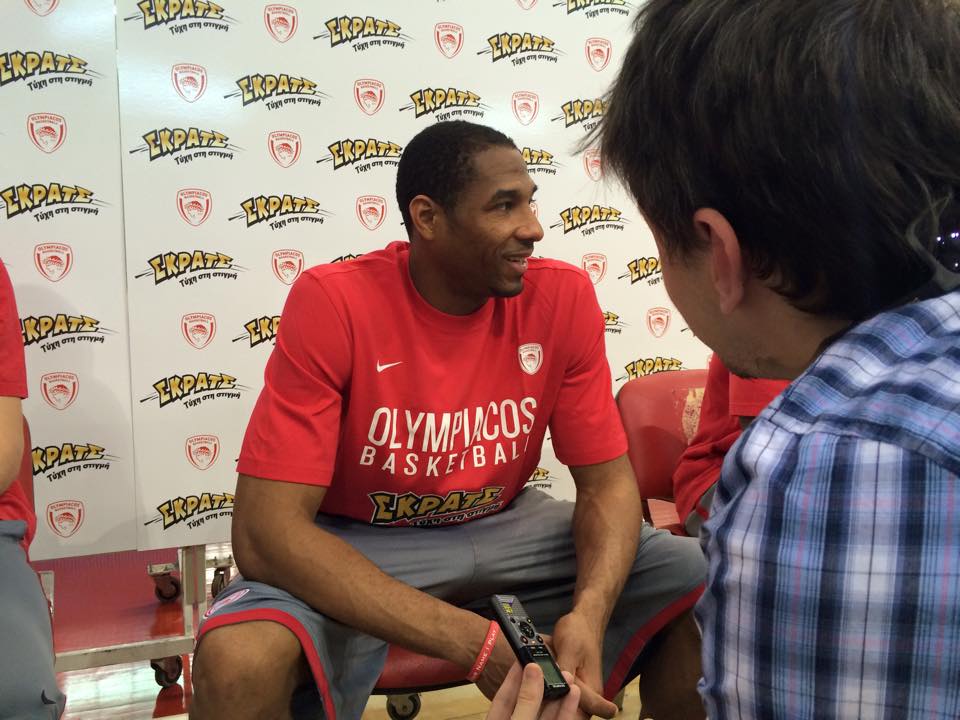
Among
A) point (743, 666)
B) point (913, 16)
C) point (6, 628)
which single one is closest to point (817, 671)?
point (743, 666)

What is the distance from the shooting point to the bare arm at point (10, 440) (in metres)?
1.41

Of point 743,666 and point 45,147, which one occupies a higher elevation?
point 45,147

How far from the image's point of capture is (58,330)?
2.07 meters

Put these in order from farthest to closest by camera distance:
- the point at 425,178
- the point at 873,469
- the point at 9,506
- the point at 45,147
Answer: the point at 45,147 < the point at 425,178 < the point at 9,506 < the point at 873,469

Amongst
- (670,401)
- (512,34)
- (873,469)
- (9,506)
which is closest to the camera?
(873,469)

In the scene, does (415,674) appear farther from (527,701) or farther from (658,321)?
(658,321)

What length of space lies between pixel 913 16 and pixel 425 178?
51.7 inches

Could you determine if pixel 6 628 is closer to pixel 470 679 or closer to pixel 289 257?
pixel 470 679

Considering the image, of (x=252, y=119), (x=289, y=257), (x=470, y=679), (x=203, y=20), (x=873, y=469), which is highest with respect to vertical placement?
(x=203, y=20)

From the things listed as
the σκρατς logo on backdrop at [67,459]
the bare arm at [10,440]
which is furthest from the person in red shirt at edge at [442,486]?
the σκρατς logo on backdrop at [67,459]

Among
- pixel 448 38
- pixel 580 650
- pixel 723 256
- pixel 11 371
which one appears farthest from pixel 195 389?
pixel 723 256

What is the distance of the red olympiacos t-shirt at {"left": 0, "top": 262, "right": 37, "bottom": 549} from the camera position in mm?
1495

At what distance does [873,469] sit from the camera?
16.9 inches

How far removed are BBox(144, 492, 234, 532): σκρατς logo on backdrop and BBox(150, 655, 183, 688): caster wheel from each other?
35 cm
